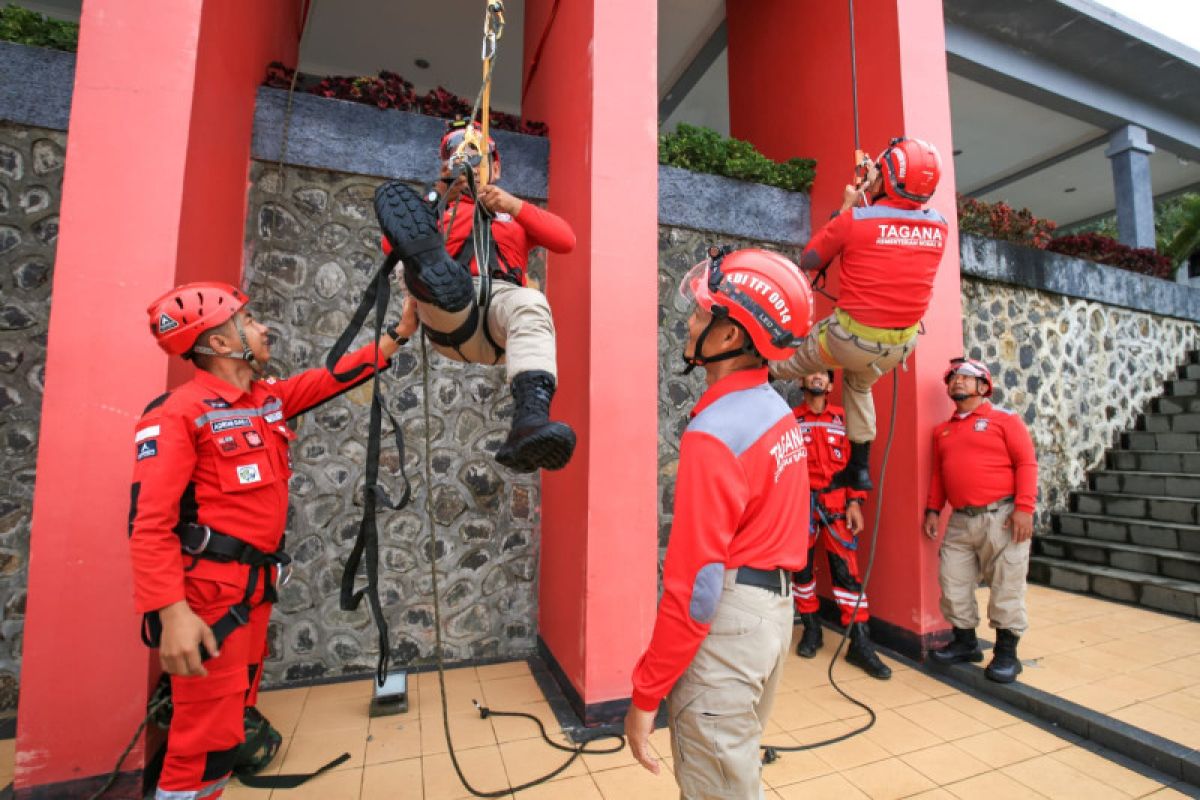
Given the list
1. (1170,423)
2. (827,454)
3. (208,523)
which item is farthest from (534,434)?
(1170,423)

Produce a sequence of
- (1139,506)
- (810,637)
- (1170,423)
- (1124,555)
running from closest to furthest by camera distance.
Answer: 1. (810,637)
2. (1124,555)
3. (1139,506)
4. (1170,423)

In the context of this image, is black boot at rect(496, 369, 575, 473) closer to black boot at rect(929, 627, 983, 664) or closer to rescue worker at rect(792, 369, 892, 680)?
rescue worker at rect(792, 369, 892, 680)

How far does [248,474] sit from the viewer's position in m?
2.26

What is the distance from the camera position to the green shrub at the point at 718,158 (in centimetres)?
473

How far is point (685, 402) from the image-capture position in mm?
4668

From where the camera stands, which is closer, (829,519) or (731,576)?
(731,576)

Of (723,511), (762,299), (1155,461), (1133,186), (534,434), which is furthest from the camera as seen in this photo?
(1133,186)

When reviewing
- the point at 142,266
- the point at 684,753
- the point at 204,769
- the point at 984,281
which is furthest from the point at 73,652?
the point at 984,281

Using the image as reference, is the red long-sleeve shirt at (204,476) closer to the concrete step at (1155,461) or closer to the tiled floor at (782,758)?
the tiled floor at (782,758)

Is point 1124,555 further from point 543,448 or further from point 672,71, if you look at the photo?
point 672,71

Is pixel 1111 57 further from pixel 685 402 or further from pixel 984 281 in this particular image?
pixel 685 402

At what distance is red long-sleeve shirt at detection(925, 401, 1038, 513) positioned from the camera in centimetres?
382

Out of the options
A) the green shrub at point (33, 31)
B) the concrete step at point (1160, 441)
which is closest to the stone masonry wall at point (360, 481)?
the green shrub at point (33, 31)

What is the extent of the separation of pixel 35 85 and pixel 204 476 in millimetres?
2927
